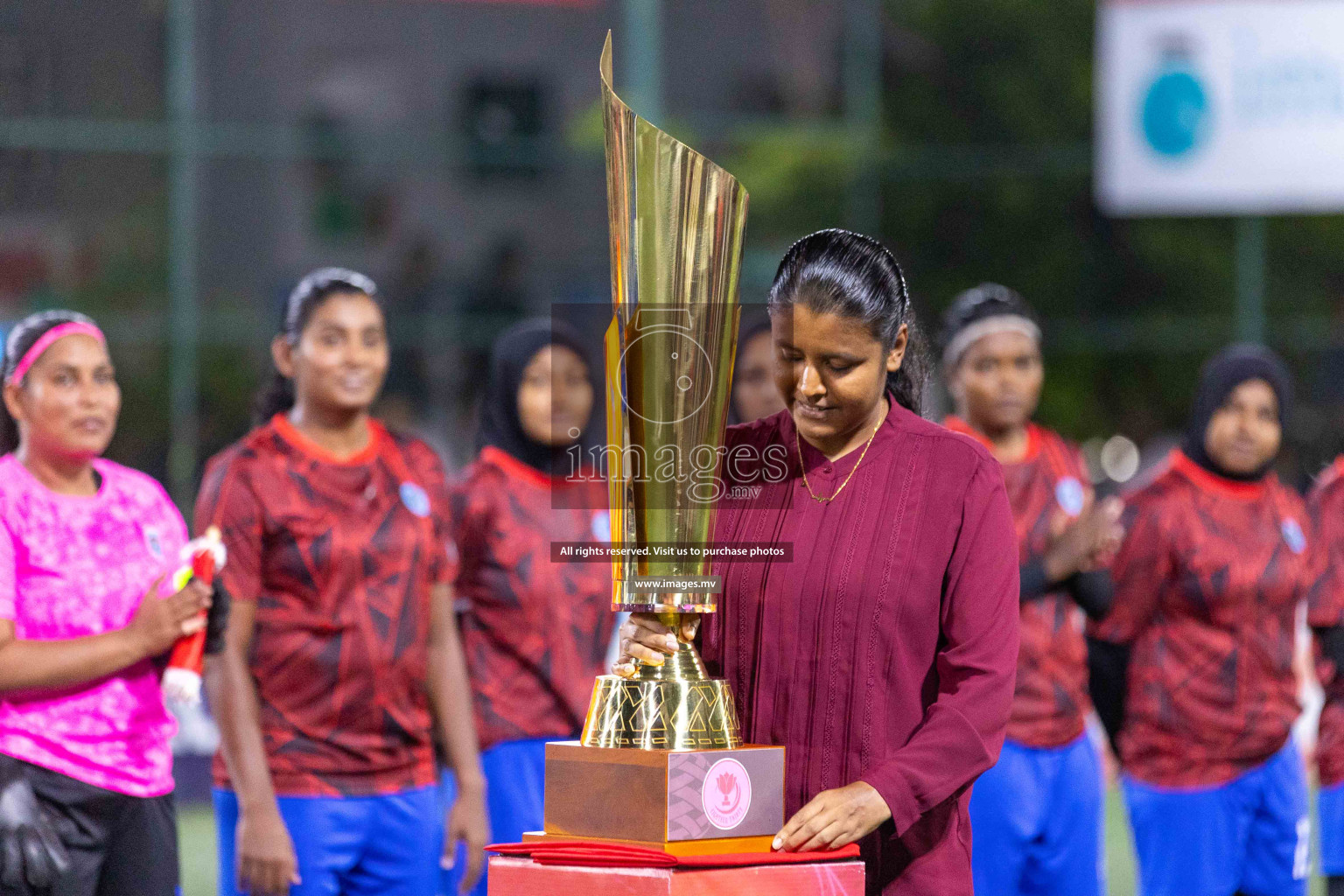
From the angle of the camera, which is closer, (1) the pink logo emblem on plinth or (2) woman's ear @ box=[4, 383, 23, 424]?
(1) the pink logo emblem on plinth

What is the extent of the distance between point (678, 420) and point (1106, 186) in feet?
41.7

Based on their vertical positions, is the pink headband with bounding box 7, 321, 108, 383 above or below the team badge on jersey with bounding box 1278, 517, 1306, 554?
above

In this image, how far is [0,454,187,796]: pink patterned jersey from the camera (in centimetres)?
388

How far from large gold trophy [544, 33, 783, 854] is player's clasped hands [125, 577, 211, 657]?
1.53m

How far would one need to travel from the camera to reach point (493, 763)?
5301 millimetres

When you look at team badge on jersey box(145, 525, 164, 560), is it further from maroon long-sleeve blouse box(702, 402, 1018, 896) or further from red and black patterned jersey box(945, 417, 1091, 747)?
red and black patterned jersey box(945, 417, 1091, 747)

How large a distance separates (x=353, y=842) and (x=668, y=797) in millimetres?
2186

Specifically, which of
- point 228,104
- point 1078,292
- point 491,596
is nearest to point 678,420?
point 491,596

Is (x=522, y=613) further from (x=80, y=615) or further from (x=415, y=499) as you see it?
(x=80, y=615)

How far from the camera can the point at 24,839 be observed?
3762 millimetres

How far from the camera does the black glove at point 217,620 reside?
13.4 ft

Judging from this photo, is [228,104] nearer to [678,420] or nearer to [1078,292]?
[1078,292]

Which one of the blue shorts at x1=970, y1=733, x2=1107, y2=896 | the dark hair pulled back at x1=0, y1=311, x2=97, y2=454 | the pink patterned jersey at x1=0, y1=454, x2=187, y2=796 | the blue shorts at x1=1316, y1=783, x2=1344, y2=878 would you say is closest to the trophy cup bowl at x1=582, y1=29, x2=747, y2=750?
the pink patterned jersey at x1=0, y1=454, x2=187, y2=796

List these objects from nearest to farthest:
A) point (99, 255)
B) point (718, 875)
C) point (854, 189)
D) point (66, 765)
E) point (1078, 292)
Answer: point (718, 875)
point (66, 765)
point (99, 255)
point (854, 189)
point (1078, 292)
